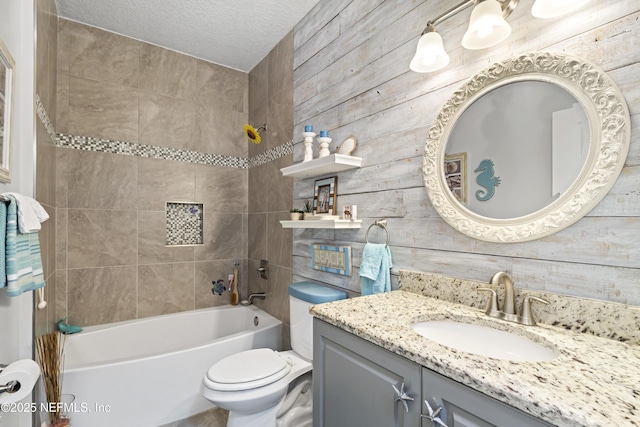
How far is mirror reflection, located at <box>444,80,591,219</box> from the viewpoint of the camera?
36.1 inches

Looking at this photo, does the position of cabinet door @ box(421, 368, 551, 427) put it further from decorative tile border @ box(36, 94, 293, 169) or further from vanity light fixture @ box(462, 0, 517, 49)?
decorative tile border @ box(36, 94, 293, 169)

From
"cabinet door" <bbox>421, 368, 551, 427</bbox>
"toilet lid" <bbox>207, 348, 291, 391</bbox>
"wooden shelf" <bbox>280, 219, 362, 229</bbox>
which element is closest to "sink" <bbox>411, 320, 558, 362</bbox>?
"cabinet door" <bbox>421, 368, 551, 427</bbox>

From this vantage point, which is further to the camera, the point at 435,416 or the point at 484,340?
the point at 484,340

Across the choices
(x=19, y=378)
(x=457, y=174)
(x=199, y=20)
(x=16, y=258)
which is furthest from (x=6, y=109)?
(x=457, y=174)

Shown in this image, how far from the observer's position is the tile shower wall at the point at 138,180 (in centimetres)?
221

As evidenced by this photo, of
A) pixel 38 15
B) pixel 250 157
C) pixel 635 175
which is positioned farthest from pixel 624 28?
pixel 250 157

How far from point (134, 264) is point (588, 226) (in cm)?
285

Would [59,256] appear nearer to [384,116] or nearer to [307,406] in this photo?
[307,406]

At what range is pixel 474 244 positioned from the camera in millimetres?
1136

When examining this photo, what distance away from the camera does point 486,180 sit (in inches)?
43.7

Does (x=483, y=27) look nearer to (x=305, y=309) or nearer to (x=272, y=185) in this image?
(x=305, y=309)

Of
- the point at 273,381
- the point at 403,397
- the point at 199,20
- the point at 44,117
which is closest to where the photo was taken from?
the point at 403,397

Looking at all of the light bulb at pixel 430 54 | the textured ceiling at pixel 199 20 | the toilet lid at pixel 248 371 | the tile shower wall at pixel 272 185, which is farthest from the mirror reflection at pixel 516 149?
the textured ceiling at pixel 199 20

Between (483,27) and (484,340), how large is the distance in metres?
1.04
